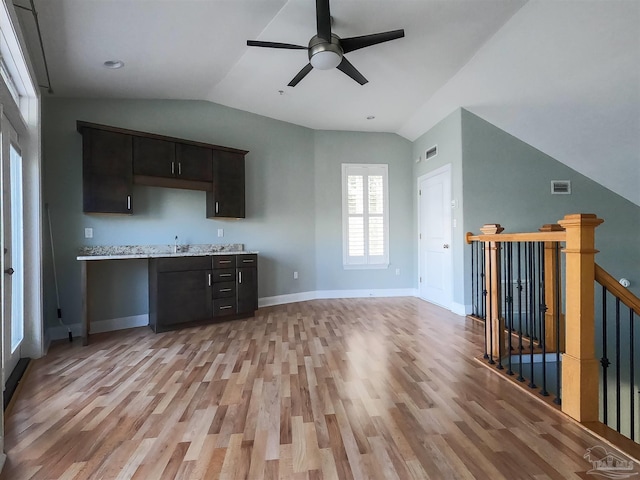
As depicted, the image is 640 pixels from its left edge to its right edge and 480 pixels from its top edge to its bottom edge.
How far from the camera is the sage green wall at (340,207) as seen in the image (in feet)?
18.4

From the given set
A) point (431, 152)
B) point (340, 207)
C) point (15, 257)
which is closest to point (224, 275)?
point (15, 257)

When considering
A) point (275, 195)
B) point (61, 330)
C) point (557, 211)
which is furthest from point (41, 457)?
point (557, 211)

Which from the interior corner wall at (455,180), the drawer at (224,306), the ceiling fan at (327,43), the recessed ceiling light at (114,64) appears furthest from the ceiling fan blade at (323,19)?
the drawer at (224,306)

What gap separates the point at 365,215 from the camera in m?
5.73

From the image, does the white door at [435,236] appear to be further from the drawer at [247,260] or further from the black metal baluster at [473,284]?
the drawer at [247,260]

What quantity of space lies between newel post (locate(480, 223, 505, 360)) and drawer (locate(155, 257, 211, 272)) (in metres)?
3.04

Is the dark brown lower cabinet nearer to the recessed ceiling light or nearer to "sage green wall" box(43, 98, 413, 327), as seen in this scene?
"sage green wall" box(43, 98, 413, 327)

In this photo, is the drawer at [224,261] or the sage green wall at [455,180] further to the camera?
the sage green wall at [455,180]

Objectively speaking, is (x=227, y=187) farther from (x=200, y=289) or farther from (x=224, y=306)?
(x=224, y=306)

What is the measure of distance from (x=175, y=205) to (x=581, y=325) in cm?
430

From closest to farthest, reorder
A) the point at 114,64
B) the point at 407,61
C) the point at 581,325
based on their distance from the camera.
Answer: the point at 581,325 → the point at 114,64 → the point at 407,61

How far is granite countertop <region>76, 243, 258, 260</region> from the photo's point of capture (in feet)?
11.4

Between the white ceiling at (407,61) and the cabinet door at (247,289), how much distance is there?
2.39 meters

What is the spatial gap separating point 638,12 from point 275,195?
4.32 metres
